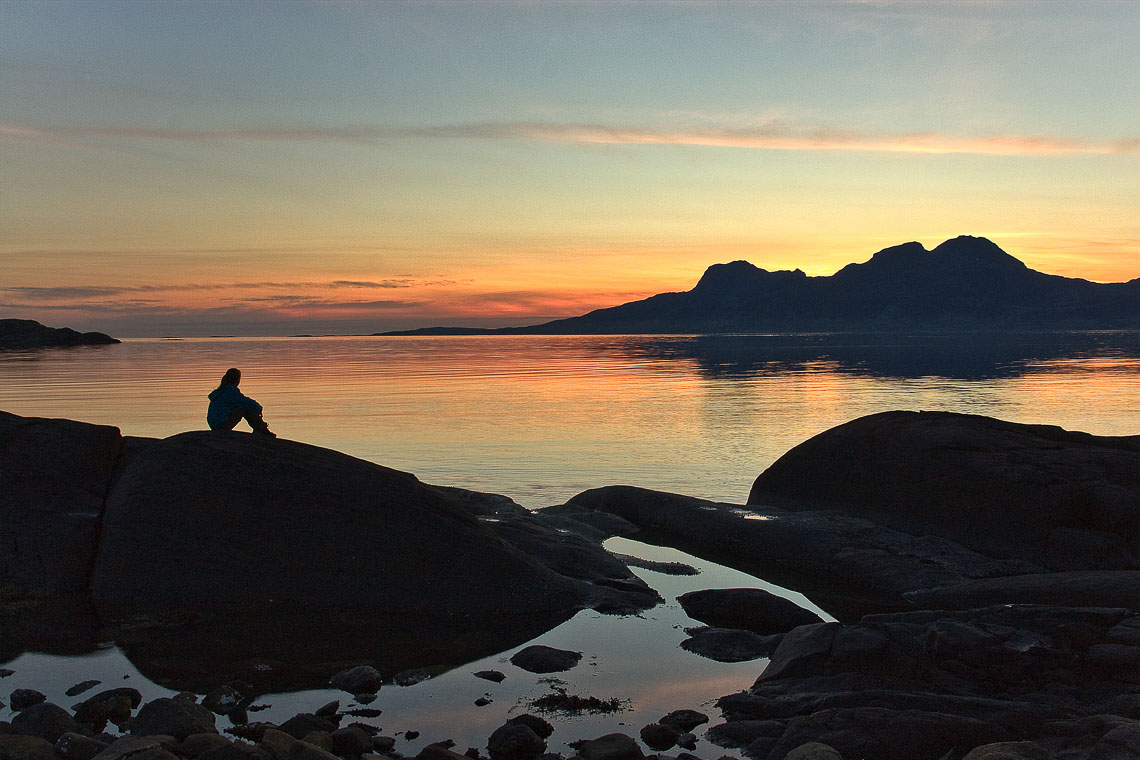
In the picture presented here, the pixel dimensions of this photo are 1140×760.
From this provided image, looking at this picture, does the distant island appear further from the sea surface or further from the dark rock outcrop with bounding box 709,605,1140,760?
the dark rock outcrop with bounding box 709,605,1140,760

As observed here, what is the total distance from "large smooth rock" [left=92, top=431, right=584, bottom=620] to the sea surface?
1413 mm

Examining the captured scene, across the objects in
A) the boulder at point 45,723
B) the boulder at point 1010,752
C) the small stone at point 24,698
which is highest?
the boulder at point 1010,752

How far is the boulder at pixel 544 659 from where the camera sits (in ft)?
34.6

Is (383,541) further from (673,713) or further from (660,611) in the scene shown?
(673,713)

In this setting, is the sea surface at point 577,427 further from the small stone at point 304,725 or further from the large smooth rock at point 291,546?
the large smooth rock at point 291,546

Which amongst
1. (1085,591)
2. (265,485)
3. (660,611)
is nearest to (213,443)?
(265,485)

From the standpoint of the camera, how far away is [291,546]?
1266 centimetres

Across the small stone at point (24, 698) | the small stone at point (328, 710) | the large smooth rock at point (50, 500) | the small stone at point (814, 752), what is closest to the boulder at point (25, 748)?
the small stone at point (24, 698)

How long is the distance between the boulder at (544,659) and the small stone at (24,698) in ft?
16.7

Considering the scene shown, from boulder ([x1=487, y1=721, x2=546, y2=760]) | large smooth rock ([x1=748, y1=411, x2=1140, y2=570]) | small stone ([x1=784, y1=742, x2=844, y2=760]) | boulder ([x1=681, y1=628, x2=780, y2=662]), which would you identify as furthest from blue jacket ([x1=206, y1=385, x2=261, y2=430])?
large smooth rock ([x1=748, y1=411, x2=1140, y2=570])

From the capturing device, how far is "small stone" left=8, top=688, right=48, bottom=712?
29.8 feet

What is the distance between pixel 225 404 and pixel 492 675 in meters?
7.58

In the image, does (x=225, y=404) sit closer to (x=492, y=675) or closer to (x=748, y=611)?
(x=492, y=675)

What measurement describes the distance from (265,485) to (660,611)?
6.15m
